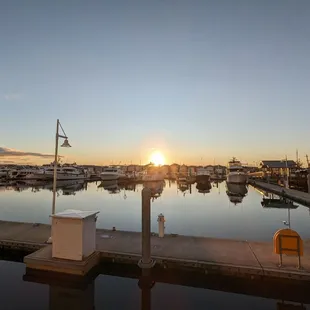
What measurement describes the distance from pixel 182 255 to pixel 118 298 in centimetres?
230

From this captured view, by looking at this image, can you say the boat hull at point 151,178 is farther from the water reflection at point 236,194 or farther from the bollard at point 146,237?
the bollard at point 146,237

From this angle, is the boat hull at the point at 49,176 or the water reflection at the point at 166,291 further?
the boat hull at the point at 49,176

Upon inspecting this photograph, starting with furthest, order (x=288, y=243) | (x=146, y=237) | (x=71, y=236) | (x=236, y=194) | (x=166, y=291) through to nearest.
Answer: (x=236, y=194)
(x=71, y=236)
(x=146, y=237)
(x=166, y=291)
(x=288, y=243)

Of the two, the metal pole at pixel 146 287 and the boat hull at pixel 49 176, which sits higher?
the boat hull at pixel 49 176

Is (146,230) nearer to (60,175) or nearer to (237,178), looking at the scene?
(237,178)

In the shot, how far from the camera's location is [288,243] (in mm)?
7289

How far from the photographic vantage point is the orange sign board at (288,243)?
719cm

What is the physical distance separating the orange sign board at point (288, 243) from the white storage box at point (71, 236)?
562 cm

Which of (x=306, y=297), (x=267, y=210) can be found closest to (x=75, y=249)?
(x=306, y=297)

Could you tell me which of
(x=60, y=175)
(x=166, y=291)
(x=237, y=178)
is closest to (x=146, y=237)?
(x=166, y=291)

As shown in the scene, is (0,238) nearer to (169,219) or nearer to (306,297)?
(306,297)

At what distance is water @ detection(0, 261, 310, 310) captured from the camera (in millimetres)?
6914

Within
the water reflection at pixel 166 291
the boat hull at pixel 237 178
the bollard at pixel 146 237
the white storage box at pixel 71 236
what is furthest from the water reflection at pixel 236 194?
the white storage box at pixel 71 236

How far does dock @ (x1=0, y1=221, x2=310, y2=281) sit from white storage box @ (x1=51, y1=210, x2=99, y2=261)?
227 millimetres
